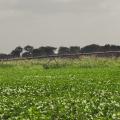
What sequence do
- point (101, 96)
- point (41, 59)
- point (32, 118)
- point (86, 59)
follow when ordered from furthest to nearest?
1. point (41, 59)
2. point (86, 59)
3. point (101, 96)
4. point (32, 118)

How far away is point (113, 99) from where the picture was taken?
72.0ft

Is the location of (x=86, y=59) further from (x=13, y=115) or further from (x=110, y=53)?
(x=13, y=115)

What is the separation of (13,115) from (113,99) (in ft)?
17.5

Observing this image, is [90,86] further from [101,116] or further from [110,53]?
[110,53]

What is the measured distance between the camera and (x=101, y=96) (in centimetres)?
2361

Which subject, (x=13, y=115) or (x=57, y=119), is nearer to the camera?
(x=57, y=119)

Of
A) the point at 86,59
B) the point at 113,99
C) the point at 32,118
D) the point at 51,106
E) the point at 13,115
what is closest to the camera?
the point at 32,118

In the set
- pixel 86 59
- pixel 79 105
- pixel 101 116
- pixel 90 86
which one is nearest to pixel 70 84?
pixel 90 86

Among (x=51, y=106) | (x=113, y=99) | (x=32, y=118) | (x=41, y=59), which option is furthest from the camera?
(x=41, y=59)

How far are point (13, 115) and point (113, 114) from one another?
11.3 feet

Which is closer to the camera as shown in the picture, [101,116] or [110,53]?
[101,116]

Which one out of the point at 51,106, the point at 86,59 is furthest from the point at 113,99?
the point at 86,59

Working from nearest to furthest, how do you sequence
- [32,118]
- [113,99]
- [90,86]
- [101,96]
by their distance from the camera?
[32,118] → [113,99] → [101,96] → [90,86]

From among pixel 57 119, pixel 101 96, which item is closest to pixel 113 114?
pixel 57 119
